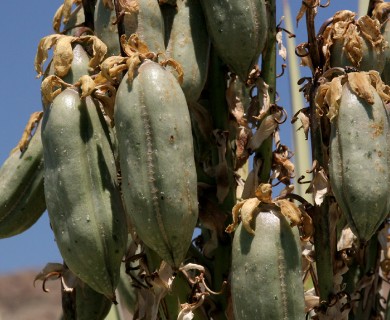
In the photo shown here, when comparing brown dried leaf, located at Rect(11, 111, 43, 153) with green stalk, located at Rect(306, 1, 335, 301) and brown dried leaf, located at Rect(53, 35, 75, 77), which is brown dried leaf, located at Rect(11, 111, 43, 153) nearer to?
brown dried leaf, located at Rect(53, 35, 75, 77)

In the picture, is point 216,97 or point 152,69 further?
point 216,97

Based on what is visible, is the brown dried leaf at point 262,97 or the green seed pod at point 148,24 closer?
the green seed pod at point 148,24

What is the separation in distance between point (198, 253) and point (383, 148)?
46cm

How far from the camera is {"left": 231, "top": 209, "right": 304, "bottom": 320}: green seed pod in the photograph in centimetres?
161

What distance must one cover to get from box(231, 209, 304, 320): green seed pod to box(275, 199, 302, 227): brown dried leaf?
0.08 feet

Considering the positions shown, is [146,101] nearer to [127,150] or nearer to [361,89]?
[127,150]

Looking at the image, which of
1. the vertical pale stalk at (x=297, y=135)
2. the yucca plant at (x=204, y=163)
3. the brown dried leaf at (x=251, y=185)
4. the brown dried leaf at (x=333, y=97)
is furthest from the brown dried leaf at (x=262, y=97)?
the vertical pale stalk at (x=297, y=135)

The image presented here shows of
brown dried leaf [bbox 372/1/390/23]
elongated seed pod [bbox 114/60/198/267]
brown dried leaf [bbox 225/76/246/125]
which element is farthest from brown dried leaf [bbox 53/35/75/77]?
brown dried leaf [bbox 372/1/390/23]

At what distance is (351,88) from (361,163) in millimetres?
147

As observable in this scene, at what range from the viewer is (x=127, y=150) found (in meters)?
1.58

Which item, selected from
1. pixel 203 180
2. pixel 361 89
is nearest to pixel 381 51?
pixel 361 89

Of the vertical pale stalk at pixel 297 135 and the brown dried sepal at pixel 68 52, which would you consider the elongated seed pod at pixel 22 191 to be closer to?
the brown dried sepal at pixel 68 52

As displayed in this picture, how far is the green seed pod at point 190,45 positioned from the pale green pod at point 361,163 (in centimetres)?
25

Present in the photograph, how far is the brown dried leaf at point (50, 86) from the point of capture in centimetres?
172
